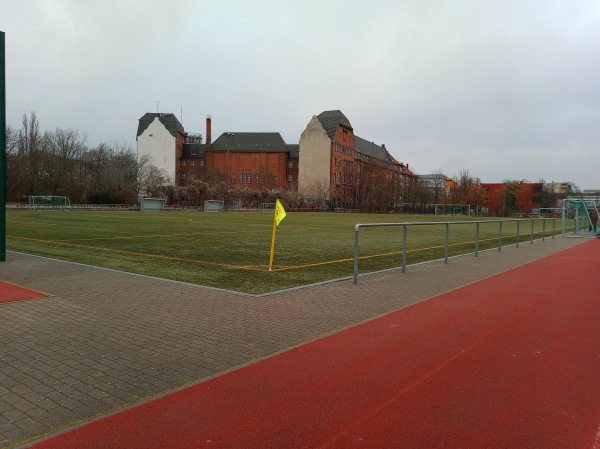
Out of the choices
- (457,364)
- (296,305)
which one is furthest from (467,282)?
(457,364)

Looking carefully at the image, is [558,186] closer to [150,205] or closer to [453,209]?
[453,209]

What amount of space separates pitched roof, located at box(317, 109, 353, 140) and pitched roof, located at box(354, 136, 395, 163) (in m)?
11.6

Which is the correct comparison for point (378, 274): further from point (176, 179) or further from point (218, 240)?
point (176, 179)

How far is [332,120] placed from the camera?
101250 millimetres

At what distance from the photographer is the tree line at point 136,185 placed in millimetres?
63750

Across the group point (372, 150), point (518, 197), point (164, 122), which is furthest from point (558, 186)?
point (164, 122)

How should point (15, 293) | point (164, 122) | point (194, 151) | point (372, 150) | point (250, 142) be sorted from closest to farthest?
point (15, 293) < point (164, 122) < point (194, 151) < point (250, 142) < point (372, 150)

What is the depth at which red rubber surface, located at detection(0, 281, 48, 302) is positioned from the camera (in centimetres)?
732

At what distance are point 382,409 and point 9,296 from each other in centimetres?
639

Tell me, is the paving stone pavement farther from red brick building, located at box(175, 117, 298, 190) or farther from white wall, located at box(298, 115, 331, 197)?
red brick building, located at box(175, 117, 298, 190)

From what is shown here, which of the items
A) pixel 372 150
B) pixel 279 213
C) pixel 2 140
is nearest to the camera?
pixel 279 213

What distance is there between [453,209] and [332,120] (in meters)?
31.0

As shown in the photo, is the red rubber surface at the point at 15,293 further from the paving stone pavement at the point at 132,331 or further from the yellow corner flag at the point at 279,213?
the yellow corner flag at the point at 279,213

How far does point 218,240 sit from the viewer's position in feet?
61.9
